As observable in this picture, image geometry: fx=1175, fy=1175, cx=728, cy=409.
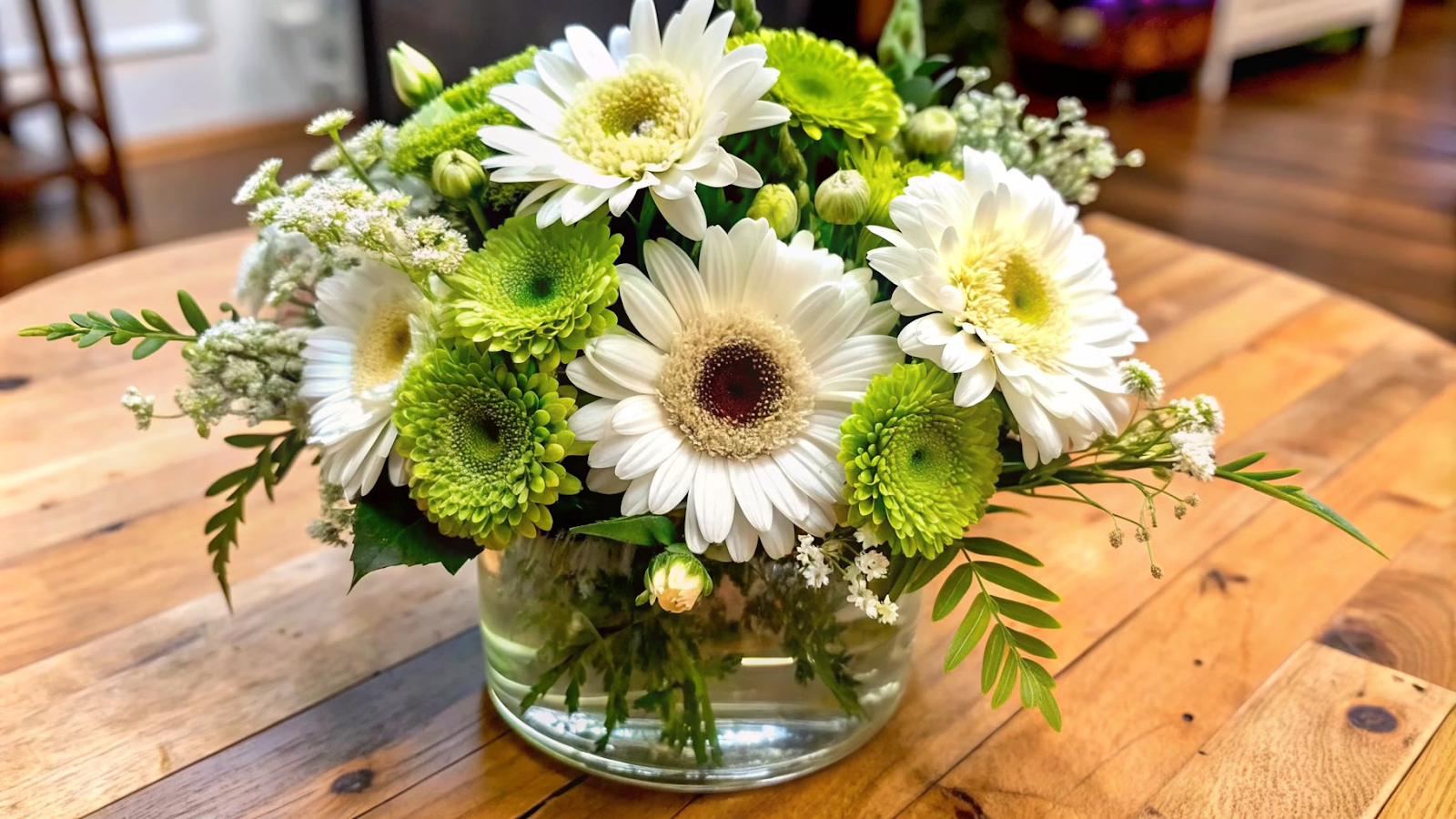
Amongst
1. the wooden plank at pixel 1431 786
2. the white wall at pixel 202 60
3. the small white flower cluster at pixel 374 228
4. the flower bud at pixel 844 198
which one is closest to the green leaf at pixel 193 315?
the small white flower cluster at pixel 374 228

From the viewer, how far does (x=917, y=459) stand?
1.76 feet

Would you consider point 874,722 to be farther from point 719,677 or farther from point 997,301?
point 997,301

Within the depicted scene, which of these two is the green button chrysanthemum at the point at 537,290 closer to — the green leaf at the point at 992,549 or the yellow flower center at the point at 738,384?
the yellow flower center at the point at 738,384

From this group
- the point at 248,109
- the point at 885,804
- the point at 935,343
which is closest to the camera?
the point at 935,343

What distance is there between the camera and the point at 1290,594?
0.80 m

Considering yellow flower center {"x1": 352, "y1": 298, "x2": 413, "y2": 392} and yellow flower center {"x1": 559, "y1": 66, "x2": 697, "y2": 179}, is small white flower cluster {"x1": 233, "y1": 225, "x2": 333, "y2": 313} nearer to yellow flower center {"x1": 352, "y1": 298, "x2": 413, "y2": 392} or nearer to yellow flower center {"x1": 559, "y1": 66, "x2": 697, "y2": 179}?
yellow flower center {"x1": 352, "y1": 298, "x2": 413, "y2": 392}

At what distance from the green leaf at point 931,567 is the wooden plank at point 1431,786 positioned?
277mm

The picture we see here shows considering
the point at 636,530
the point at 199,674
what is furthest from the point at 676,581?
the point at 199,674

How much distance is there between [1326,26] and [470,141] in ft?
14.8

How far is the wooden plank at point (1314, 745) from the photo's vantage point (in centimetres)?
62

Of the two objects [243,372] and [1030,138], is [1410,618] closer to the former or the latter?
[1030,138]

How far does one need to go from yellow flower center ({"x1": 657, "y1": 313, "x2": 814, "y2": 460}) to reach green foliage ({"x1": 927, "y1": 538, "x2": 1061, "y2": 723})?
0.11m

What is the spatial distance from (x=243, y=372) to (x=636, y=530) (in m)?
0.22

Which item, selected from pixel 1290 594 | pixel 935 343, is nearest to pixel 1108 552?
pixel 1290 594
